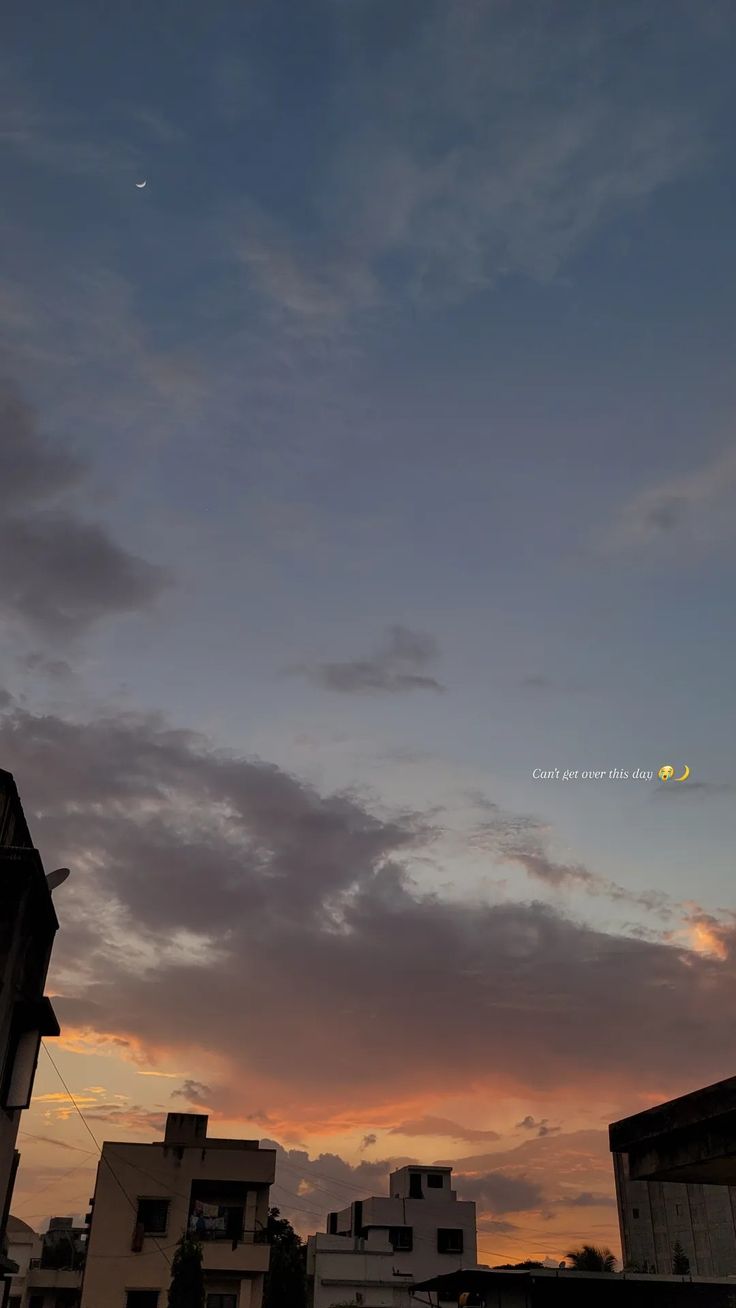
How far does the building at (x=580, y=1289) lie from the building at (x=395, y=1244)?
73.6 ft

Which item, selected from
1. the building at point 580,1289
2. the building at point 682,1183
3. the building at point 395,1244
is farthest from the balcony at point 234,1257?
the building at point 682,1183

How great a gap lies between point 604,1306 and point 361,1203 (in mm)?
36163

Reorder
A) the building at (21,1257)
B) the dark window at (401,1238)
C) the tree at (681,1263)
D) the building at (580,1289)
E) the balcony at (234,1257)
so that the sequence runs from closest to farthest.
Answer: the building at (580,1289) < the balcony at (234,1257) < the building at (21,1257) < the dark window at (401,1238) < the tree at (681,1263)

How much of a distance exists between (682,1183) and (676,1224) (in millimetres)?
84279

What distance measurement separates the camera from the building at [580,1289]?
41125 millimetres

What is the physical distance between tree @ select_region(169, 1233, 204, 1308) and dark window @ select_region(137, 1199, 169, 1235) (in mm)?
5427

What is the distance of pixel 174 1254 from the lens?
47875 millimetres

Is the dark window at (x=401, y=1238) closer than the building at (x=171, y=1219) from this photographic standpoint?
No

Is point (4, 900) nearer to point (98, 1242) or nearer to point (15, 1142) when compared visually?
point (15, 1142)

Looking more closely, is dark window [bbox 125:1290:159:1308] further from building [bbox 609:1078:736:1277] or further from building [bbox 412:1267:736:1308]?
building [bbox 609:1078:736:1277]

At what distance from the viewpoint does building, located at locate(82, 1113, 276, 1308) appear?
154 feet

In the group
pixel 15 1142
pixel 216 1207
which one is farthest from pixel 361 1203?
pixel 15 1142

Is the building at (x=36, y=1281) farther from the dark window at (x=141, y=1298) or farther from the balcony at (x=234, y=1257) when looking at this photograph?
the balcony at (x=234, y=1257)

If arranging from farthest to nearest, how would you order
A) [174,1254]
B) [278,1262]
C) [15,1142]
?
[278,1262]
[174,1254]
[15,1142]
